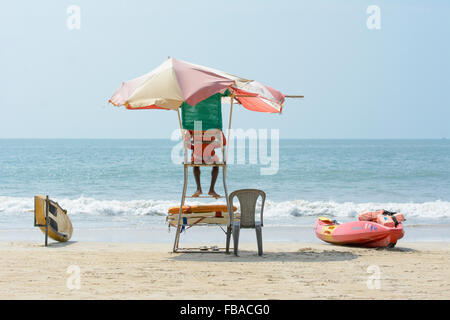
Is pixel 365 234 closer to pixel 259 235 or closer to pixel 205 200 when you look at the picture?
pixel 259 235

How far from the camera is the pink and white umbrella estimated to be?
6.65m

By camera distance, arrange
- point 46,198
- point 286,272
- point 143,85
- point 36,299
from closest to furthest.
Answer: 1. point 36,299
2. point 286,272
3. point 143,85
4. point 46,198

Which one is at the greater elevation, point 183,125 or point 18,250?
point 183,125

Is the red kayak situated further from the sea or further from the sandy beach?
the sea

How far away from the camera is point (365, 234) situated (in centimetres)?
825

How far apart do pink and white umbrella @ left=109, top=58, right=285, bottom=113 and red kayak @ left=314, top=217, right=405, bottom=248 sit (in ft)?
7.92

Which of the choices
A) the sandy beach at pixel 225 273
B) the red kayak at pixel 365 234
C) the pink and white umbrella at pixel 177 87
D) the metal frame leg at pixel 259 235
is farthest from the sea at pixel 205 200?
the pink and white umbrella at pixel 177 87

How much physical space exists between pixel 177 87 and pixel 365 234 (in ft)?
12.0

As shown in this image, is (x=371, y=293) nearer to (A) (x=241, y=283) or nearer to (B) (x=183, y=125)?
(A) (x=241, y=283)

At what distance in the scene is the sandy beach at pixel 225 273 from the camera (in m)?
5.20

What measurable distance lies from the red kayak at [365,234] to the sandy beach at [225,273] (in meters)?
Result: 0.20

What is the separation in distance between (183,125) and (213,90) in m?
0.84

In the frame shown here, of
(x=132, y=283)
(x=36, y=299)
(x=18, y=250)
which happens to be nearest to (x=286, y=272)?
(x=132, y=283)
